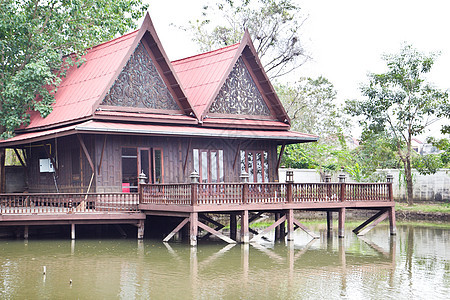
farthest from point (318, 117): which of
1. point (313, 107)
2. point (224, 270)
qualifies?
point (224, 270)

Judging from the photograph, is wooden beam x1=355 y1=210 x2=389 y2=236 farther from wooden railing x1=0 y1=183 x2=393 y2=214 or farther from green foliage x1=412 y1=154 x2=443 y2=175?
green foliage x1=412 y1=154 x2=443 y2=175

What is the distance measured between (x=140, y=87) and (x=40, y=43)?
583cm

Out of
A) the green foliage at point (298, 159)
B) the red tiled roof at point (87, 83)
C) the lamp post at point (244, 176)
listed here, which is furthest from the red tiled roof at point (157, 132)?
the green foliage at point (298, 159)

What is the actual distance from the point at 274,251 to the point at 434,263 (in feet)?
14.9

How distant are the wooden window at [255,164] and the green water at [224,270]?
4.52 meters

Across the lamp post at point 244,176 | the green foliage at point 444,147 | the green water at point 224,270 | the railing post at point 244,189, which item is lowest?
the green water at point 224,270

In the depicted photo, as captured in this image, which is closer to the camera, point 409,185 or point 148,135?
point 148,135

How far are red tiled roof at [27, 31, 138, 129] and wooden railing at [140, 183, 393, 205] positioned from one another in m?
3.85

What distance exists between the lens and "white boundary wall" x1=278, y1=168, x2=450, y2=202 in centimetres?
3378

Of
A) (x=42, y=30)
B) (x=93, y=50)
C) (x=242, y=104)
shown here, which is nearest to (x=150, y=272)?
(x=242, y=104)

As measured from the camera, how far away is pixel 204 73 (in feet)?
87.1

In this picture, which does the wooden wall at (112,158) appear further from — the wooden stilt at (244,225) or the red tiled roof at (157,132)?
the wooden stilt at (244,225)

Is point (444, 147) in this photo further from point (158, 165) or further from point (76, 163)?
point (76, 163)

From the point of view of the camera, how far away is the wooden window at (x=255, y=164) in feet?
84.5
